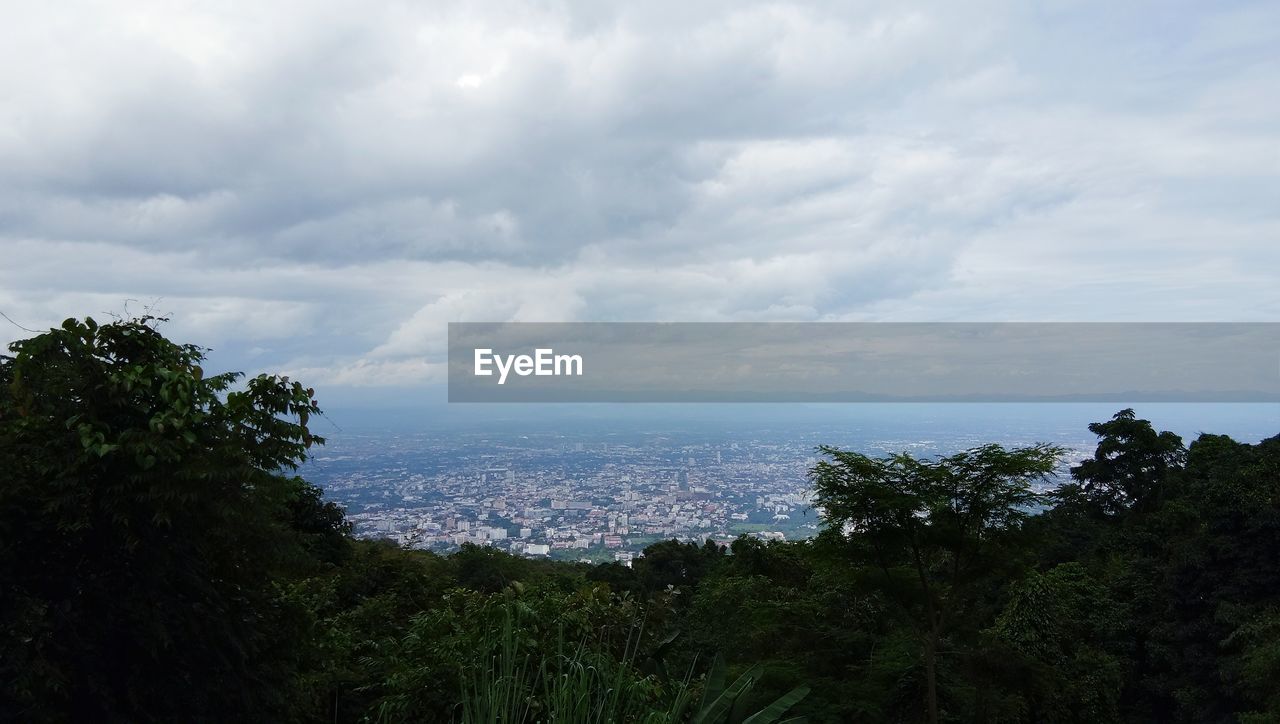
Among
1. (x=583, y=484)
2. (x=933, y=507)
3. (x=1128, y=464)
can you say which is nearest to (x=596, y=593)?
(x=933, y=507)

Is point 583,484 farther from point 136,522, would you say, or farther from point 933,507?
point 136,522

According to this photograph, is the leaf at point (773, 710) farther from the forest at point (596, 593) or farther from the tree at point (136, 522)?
the tree at point (136, 522)

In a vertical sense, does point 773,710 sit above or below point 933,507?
Answer: above

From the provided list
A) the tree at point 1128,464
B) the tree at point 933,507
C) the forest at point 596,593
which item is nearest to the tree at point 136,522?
the forest at point 596,593

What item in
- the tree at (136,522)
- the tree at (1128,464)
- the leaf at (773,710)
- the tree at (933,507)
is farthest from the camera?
the tree at (1128,464)

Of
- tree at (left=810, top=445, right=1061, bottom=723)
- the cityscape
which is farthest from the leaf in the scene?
the cityscape

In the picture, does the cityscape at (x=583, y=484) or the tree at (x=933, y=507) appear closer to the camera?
the tree at (x=933, y=507)

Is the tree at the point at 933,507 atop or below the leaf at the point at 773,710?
below
